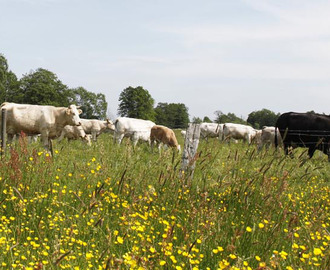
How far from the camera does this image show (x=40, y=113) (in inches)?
468

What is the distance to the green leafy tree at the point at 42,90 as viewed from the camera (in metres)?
63.3

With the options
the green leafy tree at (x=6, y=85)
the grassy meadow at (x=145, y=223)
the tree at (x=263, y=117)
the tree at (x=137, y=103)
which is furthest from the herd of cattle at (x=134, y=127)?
the tree at (x=263, y=117)

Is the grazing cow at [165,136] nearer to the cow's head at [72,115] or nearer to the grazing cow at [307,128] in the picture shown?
the cow's head at [72,115]

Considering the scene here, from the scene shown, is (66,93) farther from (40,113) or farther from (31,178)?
(31,178)

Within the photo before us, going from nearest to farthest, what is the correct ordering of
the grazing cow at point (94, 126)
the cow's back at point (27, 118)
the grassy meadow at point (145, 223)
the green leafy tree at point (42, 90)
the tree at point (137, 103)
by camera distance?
the grassy meadow at point (145, 223) → the cow's back at point (27, 118) → the grazing cow at point (94, 126) → the green leafy tree at point (42, 90) → the tree at point (137, 103)

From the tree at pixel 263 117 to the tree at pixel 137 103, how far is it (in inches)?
2769

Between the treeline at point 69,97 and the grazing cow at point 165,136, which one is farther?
the treeline at point 69,97

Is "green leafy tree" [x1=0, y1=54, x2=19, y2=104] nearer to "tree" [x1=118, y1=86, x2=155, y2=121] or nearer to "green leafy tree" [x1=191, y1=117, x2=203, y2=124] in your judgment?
"tree" [x1=118, y1=86, x2=155, y2=121]

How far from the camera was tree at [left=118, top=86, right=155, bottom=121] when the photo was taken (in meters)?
78.5


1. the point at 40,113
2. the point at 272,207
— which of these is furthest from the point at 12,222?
the point at 40,113

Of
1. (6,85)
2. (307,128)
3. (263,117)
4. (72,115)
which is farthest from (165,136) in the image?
(263,117)

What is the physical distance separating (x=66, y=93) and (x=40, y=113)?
191 feet

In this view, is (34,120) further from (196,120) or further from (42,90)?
(42,90)

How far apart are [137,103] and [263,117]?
254 ft
